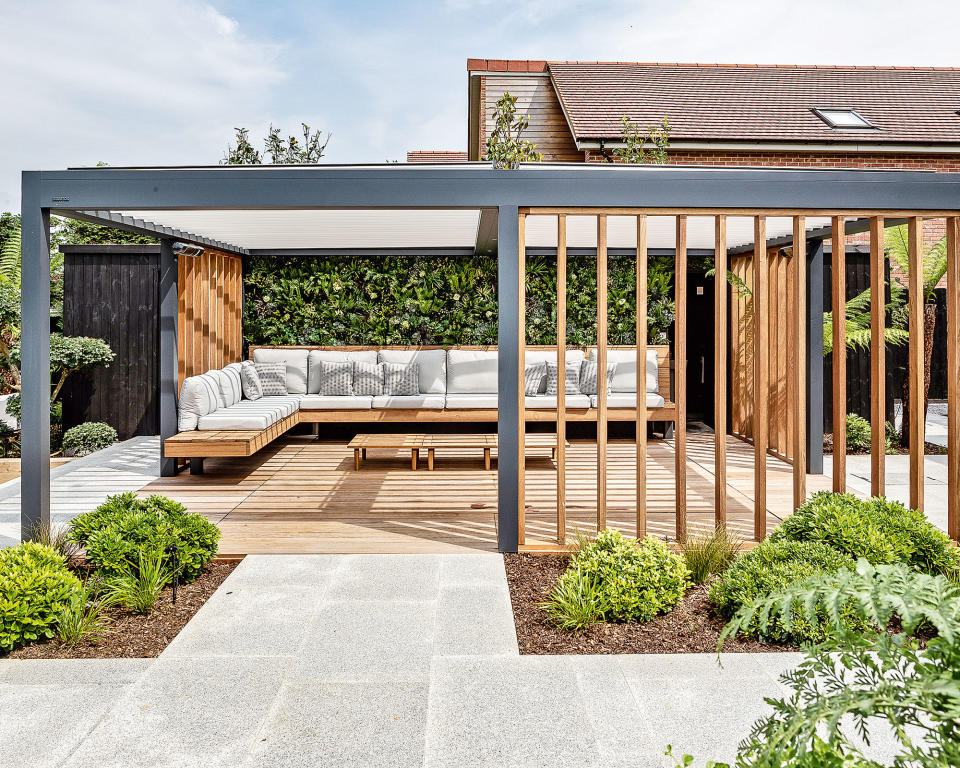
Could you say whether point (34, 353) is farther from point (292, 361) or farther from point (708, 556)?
point (292, 361)

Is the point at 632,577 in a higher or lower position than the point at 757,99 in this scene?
lower

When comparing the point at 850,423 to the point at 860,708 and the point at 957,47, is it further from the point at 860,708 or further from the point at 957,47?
the point at 957,47

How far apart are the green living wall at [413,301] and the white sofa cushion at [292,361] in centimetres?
40

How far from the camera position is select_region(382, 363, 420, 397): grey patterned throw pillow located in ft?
30.3

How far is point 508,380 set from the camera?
4.50 meters

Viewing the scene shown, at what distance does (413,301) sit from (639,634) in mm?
7075

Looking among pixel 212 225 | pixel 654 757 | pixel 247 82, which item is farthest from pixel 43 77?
pixel 654 757

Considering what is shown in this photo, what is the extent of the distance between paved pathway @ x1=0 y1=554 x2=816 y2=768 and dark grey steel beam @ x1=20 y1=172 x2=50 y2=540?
1572 millimetres

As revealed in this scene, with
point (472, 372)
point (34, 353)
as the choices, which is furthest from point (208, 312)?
point (34, 353)

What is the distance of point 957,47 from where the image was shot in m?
19.5

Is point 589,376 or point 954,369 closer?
point 954,369

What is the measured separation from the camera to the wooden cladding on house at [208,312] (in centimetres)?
741

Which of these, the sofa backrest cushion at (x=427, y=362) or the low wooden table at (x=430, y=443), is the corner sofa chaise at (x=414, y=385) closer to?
the sofa backrest cushion at (x=427, y=362)

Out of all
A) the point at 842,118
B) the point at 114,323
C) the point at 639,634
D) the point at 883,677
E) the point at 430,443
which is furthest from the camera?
the point at 842,118
